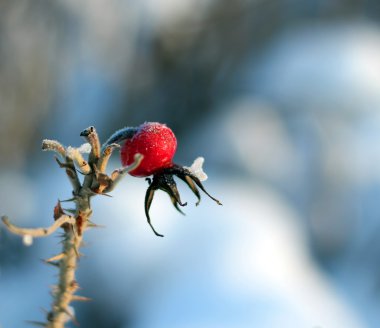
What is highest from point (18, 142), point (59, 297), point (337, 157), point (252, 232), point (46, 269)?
point (59, 297)

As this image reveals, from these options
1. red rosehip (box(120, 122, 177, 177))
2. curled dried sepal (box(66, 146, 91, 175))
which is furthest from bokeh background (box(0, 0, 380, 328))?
curled dried sepal (box(66, 146, 91, 175))

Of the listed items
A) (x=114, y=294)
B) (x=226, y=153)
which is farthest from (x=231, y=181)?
(x=114, y=294)

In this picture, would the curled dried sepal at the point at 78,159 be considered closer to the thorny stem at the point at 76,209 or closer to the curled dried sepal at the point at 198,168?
the thorny stem at the point at 76,209

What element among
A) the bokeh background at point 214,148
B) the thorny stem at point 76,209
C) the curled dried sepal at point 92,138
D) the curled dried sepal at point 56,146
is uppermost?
the curled dried sepal at point 92,138

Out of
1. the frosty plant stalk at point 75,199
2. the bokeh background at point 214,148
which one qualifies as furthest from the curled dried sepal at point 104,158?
the bokeh background at point 214,148

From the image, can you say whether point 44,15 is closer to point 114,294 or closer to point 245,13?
point 245,13

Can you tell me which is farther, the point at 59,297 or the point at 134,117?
the point at 134,117

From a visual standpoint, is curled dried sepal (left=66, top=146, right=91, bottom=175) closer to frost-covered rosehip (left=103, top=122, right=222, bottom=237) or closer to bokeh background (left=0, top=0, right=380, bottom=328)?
frost-covered rosehip (left=103, top=122, right=222, bottom=237)
